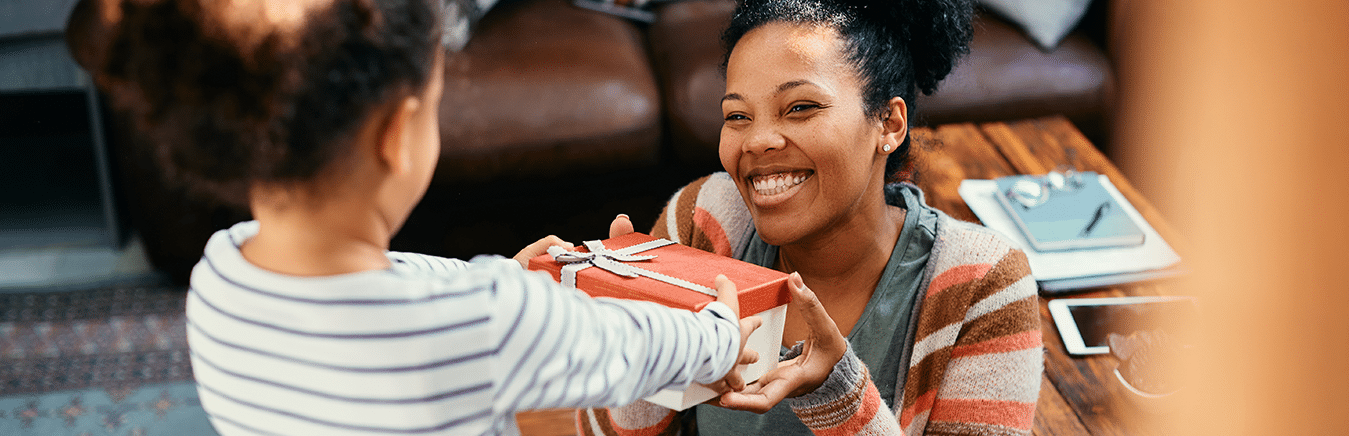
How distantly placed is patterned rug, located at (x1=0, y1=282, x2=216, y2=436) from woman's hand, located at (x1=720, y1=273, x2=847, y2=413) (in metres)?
1.64

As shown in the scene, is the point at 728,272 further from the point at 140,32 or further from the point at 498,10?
the point at 498,10

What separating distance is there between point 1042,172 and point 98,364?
215cm

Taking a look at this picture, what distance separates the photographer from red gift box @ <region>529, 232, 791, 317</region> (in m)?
0.82

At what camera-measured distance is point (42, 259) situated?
2.66 m

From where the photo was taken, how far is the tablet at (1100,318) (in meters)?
1.48

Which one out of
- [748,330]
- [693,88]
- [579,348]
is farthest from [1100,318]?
[693,88]

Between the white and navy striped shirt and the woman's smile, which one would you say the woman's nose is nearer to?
the woman's smile

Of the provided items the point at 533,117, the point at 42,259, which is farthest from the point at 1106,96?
the point at 42,259

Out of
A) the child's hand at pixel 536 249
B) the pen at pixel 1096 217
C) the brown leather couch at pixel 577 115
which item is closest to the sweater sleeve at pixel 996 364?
the child's hand at pixel 536 249

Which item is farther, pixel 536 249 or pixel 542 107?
pixel 542 107

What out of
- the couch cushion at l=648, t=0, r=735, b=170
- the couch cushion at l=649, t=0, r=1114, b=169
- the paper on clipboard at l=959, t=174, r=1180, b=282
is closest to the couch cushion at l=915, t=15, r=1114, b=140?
the couch cushion at l=649, t=0, r=1114, b=169

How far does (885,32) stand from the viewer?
44.6 inches

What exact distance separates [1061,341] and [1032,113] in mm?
1420

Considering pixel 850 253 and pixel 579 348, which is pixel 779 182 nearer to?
pixel 850 253
